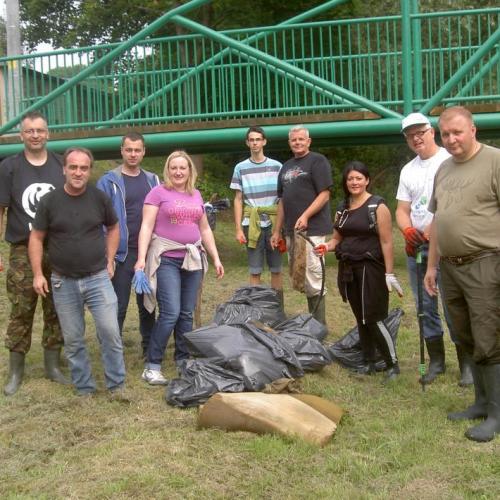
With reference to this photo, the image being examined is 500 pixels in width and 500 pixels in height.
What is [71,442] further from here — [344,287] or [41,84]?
[41,84]

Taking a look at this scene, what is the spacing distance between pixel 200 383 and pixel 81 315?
90cm

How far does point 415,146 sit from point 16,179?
263cm

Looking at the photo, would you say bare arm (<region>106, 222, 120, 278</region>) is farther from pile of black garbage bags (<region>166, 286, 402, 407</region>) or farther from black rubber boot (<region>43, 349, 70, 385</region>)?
black rubber boot (<region>43, 349, 70, 385</region>)

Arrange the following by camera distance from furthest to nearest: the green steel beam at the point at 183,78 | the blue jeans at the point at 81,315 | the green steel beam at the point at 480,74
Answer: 1. the green steel beam at the point at 183,78
2. the green steel beam at the point at 480,74
3. the blue jeans at the point at 81,315

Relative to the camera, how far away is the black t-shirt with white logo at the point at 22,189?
5.00 meters

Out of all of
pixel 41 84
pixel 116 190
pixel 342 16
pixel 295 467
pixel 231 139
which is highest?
pixel 342 16

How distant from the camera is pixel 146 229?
5.20m

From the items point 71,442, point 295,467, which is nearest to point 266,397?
point 295,467

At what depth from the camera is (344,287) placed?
5.25 meters

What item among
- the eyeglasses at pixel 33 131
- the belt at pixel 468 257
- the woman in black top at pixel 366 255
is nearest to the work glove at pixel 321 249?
the woman in black top at pixel 366 255

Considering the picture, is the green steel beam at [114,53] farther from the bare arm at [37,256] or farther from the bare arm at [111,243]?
the bare arm at [37,256]

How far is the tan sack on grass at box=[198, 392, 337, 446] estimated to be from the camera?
4039mm

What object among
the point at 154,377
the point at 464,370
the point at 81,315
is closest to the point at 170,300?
the point at 154,377

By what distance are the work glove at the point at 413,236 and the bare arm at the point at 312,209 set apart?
1269 millimetres
